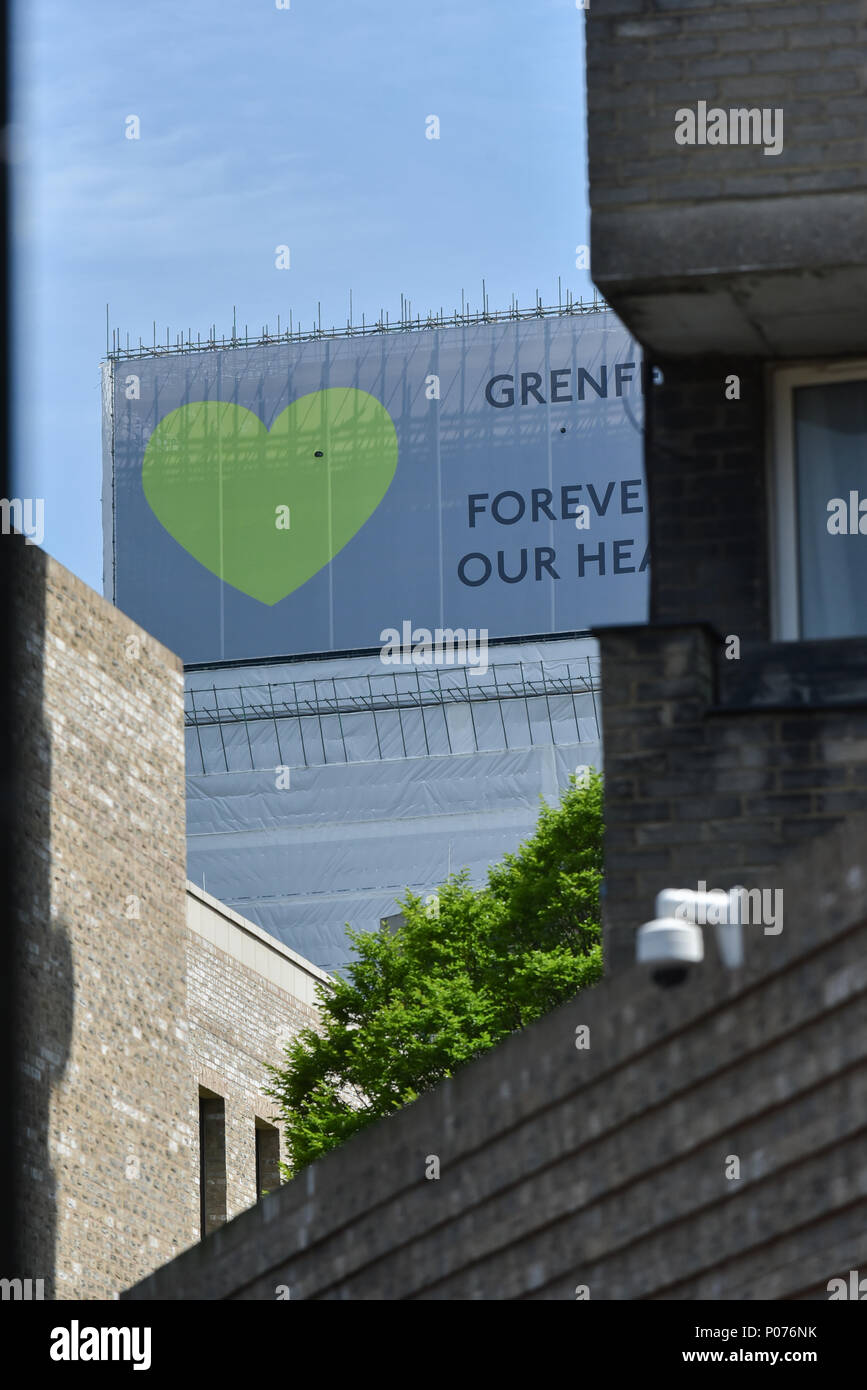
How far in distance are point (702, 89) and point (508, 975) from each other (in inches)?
865

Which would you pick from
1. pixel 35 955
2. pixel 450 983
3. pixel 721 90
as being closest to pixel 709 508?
pixel 721 90

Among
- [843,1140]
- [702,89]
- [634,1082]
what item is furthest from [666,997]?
[702,89]

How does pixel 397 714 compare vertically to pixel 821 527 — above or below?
above

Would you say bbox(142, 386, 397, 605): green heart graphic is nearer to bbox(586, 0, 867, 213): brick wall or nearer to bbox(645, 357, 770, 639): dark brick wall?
bbox(645, 357, 770, 639): dark brick wall

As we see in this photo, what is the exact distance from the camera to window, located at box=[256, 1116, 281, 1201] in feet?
109

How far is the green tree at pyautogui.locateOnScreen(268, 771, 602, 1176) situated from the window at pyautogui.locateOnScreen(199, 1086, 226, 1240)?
3.48 ft

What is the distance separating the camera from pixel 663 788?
1023 cm

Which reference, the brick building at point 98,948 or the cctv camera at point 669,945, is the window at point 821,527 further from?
the brick building at point 98,948

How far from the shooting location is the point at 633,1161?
8773 mm

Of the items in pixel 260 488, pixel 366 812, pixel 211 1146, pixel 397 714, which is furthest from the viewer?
pixel 260 488

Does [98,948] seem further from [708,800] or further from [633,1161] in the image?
[633,1161]

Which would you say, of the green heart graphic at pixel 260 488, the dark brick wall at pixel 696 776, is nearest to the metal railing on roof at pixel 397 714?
the green heart graphic at pixel 260 488

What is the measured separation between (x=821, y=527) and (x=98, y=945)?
45.3 feet

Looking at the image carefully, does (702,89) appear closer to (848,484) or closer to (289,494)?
(848,484)
